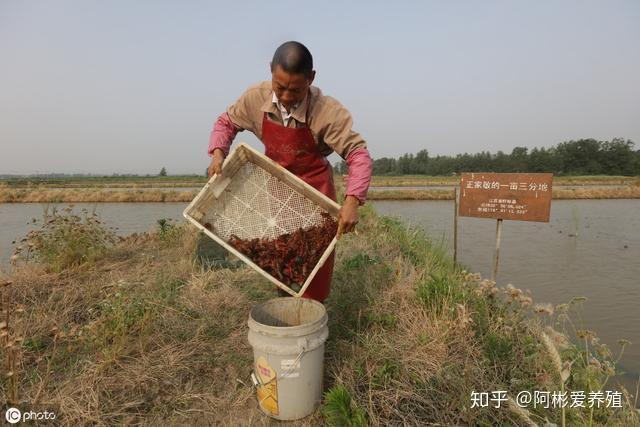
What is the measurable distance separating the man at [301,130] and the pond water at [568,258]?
316 centimetres

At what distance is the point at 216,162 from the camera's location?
2.28 metres

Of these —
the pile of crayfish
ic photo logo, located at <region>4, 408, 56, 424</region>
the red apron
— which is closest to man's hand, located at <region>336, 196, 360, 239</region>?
the pile of crayfish

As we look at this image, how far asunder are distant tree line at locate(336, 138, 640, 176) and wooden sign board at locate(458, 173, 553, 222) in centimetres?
6269

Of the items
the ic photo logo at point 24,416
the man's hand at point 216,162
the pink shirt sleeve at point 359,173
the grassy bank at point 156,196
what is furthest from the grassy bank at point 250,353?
the grassy bank at point 156,196

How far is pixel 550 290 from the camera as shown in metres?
5.39

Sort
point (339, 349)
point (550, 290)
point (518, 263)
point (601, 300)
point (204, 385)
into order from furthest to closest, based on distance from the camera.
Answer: point (518, 263) < point (550, 290) < point (601, 300) < point (339, 349) < point (204, 385)

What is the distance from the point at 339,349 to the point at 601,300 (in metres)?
4.61

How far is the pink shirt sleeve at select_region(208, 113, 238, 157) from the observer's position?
2.40 meters

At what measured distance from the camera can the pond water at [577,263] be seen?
427 centimetres

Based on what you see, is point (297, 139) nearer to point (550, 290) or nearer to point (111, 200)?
point (550, 290)

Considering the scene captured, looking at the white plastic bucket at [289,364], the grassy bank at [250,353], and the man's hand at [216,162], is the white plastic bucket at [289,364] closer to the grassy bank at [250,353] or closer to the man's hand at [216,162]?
the grassy bank at [250,353]

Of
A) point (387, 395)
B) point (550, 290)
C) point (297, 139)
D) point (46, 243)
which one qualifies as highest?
point (297, 139)

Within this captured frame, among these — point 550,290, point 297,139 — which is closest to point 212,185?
point 297,139

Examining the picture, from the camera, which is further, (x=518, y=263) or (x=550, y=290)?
(x=518, y=263)
